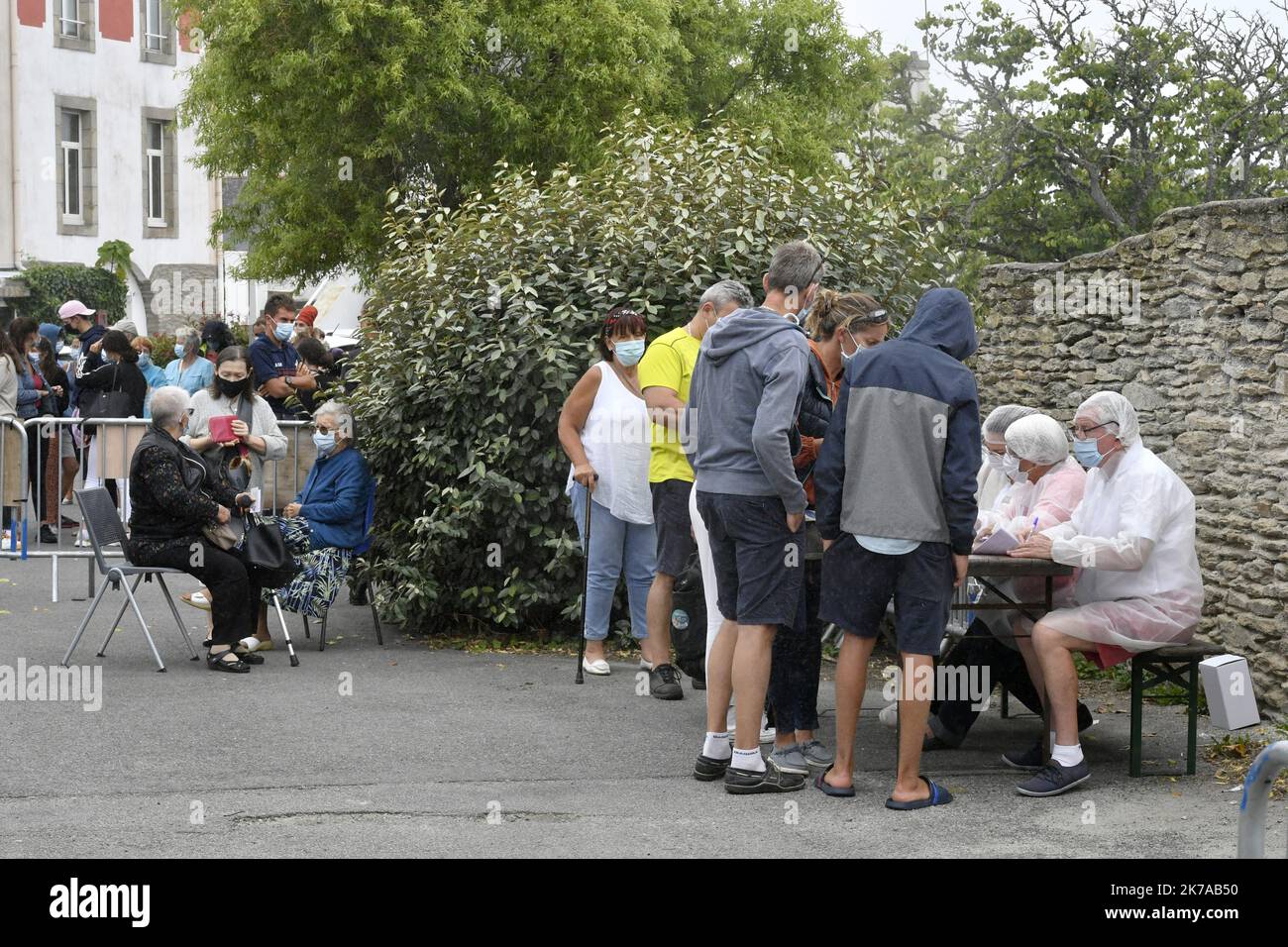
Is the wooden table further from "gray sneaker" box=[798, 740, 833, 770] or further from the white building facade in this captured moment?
the white building facade

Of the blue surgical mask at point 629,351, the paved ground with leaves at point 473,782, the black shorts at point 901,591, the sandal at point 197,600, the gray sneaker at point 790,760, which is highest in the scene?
the blue surgical mask at point 629,351

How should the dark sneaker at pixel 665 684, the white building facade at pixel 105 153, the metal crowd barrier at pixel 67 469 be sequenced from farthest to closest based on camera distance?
the white building facade at pixel 105 153 → the metal crowd barrier at pixel 67 469 → the dark sneaker at pixel 665 684

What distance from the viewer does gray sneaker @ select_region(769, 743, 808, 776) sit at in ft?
23.5

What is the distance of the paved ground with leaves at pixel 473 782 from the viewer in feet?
20.5

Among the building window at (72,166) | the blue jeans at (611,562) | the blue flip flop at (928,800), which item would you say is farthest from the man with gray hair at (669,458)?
the building window at (72,166)

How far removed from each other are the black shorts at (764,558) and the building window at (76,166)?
1427 inches

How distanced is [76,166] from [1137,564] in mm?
38062

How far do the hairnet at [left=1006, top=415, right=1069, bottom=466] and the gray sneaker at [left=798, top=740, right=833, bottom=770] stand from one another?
1599 mm

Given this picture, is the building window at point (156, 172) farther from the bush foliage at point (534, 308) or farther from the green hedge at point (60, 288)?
the bush foliage at point (534, 308)

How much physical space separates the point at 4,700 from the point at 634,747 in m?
3.37

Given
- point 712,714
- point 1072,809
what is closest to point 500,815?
point 712,714

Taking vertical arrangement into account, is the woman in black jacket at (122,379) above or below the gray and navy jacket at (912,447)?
above

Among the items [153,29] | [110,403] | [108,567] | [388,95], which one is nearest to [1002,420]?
[108,567]

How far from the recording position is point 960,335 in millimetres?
6926
